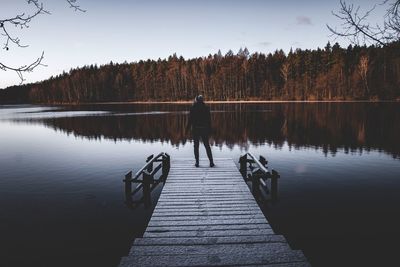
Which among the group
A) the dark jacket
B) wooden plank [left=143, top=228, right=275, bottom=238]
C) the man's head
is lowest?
wooden plank [left=143, top=228, right=275, bottom=238]

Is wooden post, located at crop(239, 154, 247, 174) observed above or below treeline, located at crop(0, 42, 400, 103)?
below

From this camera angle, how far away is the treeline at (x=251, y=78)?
296 feet

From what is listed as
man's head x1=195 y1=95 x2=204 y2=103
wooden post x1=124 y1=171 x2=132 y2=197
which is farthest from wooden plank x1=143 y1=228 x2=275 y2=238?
man's head x1=195 y1=95 x2=204 y2=103

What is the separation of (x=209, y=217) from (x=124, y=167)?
11.0 m

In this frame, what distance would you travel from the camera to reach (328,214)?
10742mm

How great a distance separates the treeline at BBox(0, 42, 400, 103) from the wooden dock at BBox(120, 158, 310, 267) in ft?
274

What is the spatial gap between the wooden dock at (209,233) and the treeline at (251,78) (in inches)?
3291

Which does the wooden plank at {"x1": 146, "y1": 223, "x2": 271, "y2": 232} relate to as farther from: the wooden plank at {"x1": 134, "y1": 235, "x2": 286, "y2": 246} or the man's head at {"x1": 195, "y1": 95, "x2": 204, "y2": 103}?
the man's head at {"x1": 195, "y1": 95, "x2": 204, "y2": 103}

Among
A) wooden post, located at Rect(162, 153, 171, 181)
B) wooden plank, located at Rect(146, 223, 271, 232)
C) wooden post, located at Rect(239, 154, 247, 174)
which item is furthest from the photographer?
wooden post, located at Rect(239, 154, 247, 174)

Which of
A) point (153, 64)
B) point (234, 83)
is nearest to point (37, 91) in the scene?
point (153, 64)

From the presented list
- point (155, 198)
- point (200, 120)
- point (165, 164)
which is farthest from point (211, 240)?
point (165, 164)

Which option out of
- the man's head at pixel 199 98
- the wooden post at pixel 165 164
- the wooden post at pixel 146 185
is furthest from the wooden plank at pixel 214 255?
the wooden post at pixel 165 164

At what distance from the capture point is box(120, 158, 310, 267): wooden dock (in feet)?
19.3

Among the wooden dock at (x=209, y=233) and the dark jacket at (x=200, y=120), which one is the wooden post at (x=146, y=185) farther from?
the dark jacket at (x=200, y=120)
